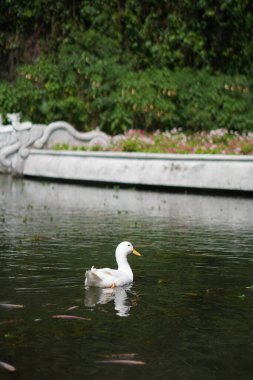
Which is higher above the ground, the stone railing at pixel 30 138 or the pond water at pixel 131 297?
the stone railing at pixel 30 138

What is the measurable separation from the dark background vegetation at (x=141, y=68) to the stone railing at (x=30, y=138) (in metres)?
1.21

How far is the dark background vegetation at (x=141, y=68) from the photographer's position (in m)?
28.4

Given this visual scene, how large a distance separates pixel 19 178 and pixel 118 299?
17.4 m

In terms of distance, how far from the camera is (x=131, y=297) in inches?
334

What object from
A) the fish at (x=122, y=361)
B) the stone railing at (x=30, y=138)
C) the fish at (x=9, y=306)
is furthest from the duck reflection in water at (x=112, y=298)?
the stone railing at (x=30, y=138)

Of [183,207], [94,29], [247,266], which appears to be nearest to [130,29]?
[94,29]

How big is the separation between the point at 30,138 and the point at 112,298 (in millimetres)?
18217

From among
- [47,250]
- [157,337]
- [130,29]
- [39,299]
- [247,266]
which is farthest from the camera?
[130,29]

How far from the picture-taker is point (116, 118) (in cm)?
2781

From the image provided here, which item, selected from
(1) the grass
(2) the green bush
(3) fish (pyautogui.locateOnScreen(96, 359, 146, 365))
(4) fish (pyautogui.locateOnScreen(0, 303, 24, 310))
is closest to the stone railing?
(1) the grass

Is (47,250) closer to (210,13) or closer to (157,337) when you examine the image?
(157,337)

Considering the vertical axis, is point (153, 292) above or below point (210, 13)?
below

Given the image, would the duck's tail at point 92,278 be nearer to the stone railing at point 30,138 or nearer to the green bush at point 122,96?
the stone railing at point 30,138

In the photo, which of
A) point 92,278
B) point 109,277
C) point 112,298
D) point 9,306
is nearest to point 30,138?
point 109,277
